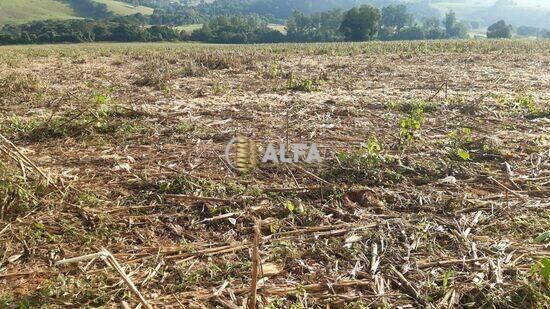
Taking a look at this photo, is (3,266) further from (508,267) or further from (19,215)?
(508,267)

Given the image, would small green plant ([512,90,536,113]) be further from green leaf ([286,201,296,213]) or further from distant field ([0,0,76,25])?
distant field ([0,0,76,25])

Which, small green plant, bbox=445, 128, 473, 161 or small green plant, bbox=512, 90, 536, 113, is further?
small green plant, bbox=512, 90, 536, 113

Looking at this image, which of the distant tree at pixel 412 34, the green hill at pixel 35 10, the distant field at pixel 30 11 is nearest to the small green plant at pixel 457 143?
the distant tree at pixel 412 34

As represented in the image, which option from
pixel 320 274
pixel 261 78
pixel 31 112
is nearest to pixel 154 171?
pixel 320 274

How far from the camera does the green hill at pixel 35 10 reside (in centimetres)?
9547

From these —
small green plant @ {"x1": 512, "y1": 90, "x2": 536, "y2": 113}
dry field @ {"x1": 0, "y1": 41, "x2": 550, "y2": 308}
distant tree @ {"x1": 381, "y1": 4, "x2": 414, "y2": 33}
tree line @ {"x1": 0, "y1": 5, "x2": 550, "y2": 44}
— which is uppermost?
distant tree @ {"x1": 381, "y1": 4, "x2": 414, "y2": 33}

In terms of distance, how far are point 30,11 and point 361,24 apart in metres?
86.0

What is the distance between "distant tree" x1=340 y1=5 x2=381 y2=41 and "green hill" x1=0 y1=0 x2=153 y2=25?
72760 mm

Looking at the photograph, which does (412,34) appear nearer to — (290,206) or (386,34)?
(386,34)

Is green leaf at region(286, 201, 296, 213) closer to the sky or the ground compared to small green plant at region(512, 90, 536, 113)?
closer to the ground

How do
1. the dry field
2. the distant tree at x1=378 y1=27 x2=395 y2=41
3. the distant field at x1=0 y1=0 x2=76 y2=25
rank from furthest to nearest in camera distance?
1. the distant field at x1=0 y1=0 x2=76 y2=25
2. the distant tree at x1=378 y1=27 x2=395 y2=41
3. the dry field

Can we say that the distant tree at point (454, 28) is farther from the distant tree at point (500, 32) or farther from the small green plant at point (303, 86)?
the small green plant at point (303, 86)

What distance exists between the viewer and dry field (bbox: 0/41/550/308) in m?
2.52

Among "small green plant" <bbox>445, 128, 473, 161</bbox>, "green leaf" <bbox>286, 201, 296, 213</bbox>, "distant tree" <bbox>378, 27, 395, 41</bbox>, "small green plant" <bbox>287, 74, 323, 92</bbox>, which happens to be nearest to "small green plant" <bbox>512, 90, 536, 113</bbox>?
"small green plant" <bbox>445, 128, 473, 161</bbox>
